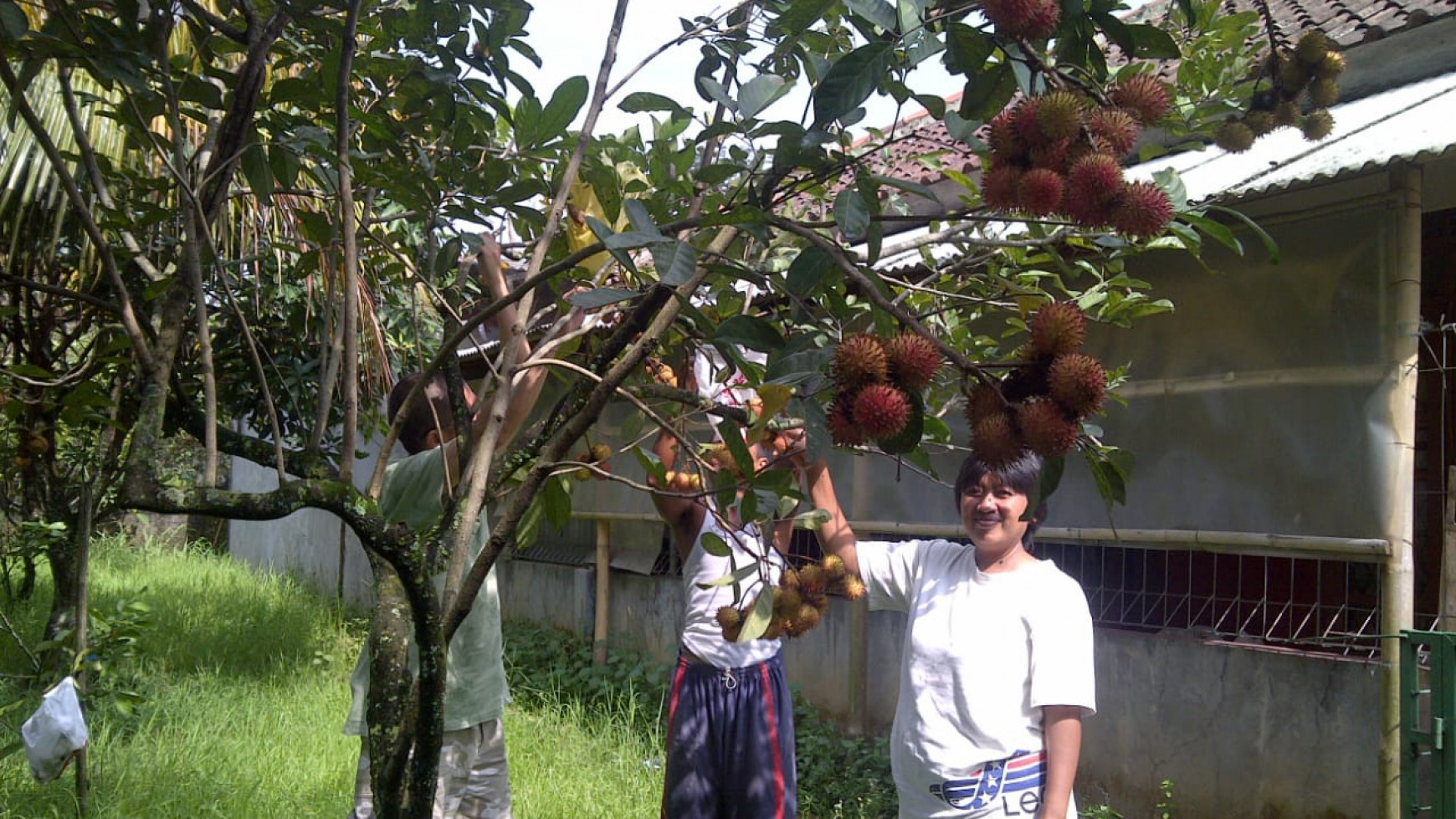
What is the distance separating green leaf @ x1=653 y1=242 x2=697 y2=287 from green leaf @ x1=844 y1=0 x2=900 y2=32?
11.3 inches

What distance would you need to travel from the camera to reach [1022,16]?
1.09 m

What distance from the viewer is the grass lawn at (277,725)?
3461 millimetres

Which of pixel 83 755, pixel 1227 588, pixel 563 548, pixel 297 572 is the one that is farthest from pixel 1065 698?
pixel 297 572

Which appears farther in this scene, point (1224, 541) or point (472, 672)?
point (1224, 541)

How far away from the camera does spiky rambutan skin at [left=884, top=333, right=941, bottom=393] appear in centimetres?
113

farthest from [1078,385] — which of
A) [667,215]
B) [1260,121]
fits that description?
[667,215]

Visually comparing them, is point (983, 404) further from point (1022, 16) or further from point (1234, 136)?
point (1234, 136)

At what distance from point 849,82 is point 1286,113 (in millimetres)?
640

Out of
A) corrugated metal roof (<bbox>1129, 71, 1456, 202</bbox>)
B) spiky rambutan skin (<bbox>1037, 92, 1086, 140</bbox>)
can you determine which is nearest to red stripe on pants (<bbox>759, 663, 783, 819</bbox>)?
corrugated metal roof (<bbox>1129, 71, 1456, 202</bbox>)

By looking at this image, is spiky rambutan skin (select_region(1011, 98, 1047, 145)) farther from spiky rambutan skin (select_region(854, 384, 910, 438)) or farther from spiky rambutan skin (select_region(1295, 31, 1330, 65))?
spiky rambutan skin (select_region(1295, 31, 1330, 65))

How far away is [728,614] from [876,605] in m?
0.76

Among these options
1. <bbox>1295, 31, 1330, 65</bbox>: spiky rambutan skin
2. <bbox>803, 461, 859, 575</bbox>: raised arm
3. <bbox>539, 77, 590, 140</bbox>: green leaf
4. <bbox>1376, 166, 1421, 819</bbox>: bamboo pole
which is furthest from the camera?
<bbox>1376, 166, 1421, 819</bbox>: bamboo pole

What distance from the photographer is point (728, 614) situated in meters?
1.98

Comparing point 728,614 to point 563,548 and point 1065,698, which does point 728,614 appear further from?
point 563,548
